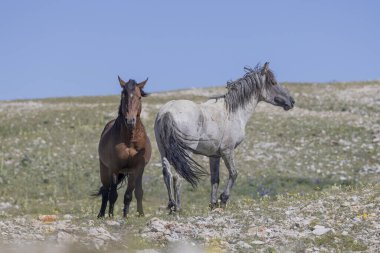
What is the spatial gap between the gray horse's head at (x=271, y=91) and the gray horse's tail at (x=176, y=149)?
10.6 feet

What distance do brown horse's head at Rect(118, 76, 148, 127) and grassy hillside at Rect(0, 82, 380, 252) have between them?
6.26 ft

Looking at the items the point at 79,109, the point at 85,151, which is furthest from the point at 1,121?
the point at 85,151

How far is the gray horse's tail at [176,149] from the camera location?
14.6 meters

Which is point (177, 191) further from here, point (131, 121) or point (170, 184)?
point (131, 121)

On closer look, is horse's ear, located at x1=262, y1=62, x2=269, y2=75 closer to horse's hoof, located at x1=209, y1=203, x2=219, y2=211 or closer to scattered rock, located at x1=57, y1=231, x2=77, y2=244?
horse's hoof, located at x1=209, y1=203, x2=219, y2=211

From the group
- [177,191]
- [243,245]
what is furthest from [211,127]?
[243,245]

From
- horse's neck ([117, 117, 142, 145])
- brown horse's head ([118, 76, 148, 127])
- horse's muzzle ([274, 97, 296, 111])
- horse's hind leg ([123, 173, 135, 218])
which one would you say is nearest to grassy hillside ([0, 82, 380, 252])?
horse's hind leg ([123, 173, 135, 218])

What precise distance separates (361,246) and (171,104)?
5.49 metres

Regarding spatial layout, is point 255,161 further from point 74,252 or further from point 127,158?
point 74,252

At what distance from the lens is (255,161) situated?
32656 mm

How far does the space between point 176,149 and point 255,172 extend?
16.7 metres

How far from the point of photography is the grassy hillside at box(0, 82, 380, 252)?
12000 mm

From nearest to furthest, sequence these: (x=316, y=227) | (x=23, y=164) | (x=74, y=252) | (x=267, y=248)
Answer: (x=74, y=252) → (x=267, y=248) → (x=316, y=227) → (x=23, y=164)

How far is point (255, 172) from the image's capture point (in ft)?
102
